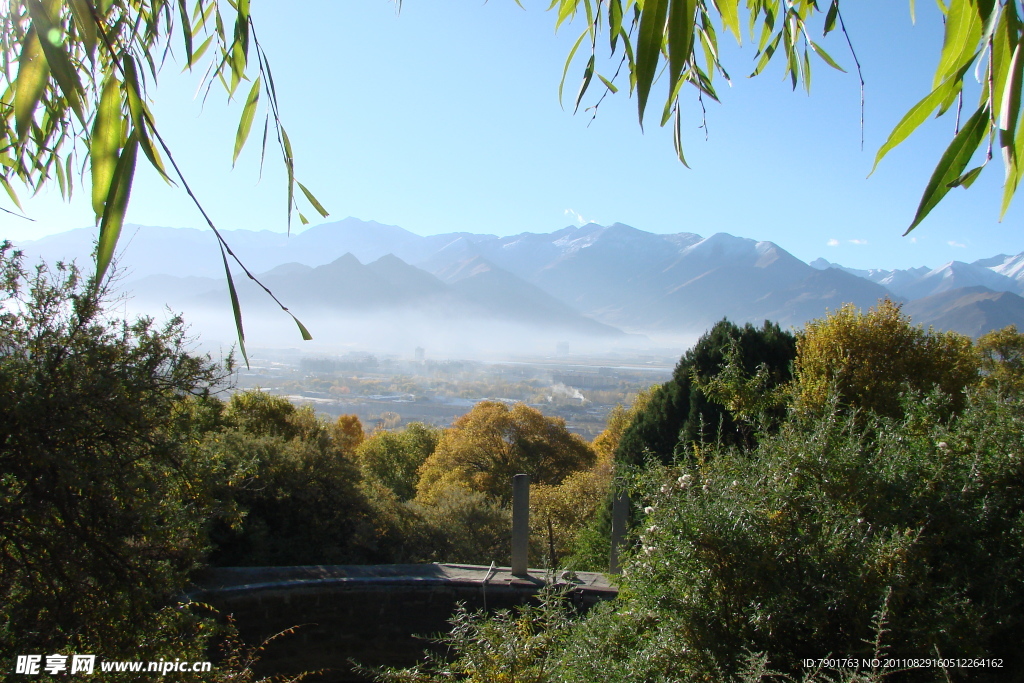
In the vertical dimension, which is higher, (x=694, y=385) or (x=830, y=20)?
(x=830, y=20)

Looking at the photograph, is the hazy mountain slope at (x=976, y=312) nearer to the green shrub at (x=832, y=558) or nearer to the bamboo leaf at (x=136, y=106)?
the green shrub at (x=832, y=558)

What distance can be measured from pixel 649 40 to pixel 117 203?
84 centimetres

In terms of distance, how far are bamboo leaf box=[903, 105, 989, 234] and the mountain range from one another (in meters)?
56.8

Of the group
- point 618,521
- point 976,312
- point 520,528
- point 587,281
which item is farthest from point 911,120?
point 587,281

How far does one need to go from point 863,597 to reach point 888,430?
123cm

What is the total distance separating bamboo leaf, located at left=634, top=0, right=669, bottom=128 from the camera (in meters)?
0.81

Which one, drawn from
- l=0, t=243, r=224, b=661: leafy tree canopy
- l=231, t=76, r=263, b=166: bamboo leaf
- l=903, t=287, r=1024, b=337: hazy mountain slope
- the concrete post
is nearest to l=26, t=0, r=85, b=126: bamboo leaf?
l=231, t=76, r=263, b=166: bamboo leaf

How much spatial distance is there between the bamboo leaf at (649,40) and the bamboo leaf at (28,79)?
1037mm

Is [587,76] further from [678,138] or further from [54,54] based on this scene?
[54,54]

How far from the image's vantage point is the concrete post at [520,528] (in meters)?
6.15

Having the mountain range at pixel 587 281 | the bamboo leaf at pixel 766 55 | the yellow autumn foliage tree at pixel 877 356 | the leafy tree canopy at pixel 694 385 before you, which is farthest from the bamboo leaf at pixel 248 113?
the mountain range at pixel 587 281

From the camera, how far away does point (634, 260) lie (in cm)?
17600

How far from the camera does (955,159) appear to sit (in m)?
0.90

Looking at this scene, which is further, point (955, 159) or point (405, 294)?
point (405, 294)
